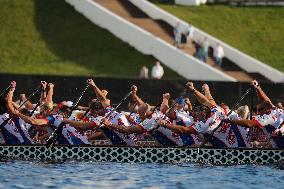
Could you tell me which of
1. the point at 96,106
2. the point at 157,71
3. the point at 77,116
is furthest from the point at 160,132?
the point at 157,71

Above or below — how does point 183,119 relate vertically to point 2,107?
below

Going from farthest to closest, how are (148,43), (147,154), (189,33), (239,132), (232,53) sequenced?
(148,43), (189,33), (232,53), (147,154), (239,132)

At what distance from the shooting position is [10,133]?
31.9 m

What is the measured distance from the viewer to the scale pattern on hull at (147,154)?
30547mm

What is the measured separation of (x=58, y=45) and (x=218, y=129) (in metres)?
32.8

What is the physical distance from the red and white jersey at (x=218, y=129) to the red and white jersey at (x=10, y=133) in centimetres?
479

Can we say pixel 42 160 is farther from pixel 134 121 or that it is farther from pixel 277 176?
pixel 277 176

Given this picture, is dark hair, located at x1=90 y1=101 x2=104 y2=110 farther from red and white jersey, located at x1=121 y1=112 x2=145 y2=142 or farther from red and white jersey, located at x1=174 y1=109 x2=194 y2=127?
red and white jersey, located at x1=174 y1=109 x2=194 y2=127

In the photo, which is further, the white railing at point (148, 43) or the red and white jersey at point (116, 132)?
the white railing at point (148, 43)

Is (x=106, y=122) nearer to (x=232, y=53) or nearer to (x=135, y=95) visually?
(x=135, y=95)

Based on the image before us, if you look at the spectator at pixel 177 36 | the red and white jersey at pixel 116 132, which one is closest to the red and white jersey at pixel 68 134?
the red and white jersey at pixel 116 132

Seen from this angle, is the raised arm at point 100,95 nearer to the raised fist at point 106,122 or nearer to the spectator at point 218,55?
the raised fist at point 106,122

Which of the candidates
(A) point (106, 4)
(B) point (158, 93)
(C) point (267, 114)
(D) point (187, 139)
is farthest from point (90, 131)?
(A) point (106, 4)

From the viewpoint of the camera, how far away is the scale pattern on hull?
30.5 meters
